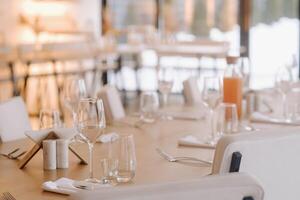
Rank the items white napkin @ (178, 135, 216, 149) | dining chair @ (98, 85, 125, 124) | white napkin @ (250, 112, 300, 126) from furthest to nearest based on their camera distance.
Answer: dining chair @ (98, 85, 125, 124) < white napkin @ (250, 112, 300, 126) < white napkin @ (178, 135, 216, 149)

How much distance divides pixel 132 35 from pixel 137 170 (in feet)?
23.4

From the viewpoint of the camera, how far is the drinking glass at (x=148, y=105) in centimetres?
317

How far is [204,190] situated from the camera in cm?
118

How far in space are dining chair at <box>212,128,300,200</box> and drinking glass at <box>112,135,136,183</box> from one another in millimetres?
374

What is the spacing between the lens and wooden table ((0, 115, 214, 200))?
1.90 metres

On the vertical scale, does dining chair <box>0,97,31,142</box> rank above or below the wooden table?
above

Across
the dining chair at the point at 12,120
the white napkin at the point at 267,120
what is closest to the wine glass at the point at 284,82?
the white napkin at the point at 267,120

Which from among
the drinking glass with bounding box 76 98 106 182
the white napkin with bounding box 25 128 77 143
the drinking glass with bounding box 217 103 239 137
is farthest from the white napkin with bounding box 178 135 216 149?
the drinking glass with bounding box 76 98 106 182

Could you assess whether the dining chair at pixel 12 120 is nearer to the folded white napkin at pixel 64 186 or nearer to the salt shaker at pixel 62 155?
the salt shaker at pixel 62 155

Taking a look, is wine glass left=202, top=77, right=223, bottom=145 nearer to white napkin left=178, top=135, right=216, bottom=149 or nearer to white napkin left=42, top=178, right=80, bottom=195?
white napkin left=178, top=135, right=216, bottom=149

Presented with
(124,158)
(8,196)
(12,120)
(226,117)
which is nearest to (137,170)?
(124,158)

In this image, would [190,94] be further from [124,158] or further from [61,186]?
[61,186]

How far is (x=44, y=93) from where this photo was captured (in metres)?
8.39

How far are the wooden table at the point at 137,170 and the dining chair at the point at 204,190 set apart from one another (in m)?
0.67
